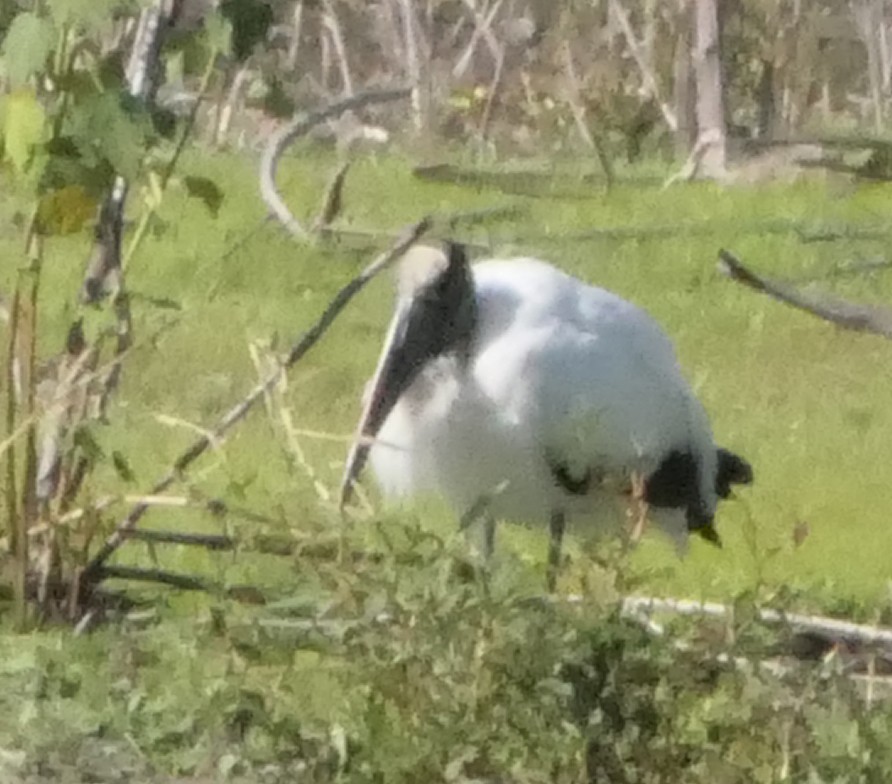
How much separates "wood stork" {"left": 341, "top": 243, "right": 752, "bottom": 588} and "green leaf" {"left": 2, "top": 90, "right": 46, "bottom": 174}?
74cm

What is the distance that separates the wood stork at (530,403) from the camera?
266 cm

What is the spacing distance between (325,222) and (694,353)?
1.89 ft

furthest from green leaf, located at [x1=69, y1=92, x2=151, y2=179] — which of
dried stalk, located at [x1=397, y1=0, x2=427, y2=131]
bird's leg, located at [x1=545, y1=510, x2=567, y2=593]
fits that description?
dried stalk, located at [x1=397, y1=0, x2=427, y2=131]

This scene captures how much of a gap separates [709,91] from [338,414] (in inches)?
40.2

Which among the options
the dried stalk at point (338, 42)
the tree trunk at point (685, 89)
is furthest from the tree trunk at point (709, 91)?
the dried stalk at point (338, 42)

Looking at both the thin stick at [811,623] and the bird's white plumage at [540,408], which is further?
the bird's white plumage at [540,408]

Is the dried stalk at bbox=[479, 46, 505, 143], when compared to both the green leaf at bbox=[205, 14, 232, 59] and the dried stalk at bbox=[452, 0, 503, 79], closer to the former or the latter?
the dried stalk at bbox=[452, 0, 503, 79]

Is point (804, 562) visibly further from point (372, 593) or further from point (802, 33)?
point (802, 33)

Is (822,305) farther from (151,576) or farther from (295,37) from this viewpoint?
(151,576)

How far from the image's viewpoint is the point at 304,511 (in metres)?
2.07

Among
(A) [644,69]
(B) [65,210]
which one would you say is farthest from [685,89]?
(B) [65,210]

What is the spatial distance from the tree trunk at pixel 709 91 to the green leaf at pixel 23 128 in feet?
5.12

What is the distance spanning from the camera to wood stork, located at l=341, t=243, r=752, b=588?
2656 mm

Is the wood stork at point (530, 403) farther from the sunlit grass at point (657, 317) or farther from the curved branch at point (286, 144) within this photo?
the curved branch at point (286, 144)
